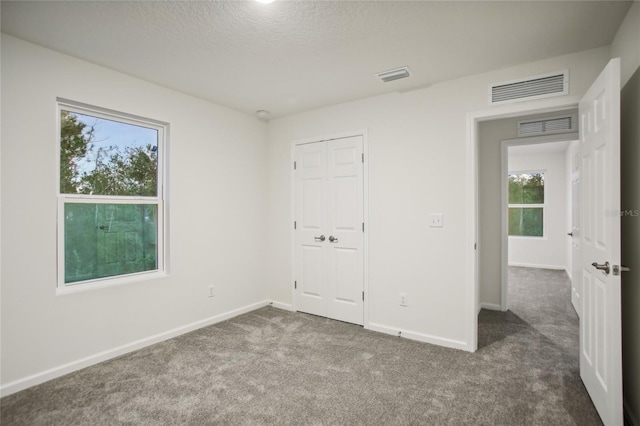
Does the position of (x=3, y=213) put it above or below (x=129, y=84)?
below

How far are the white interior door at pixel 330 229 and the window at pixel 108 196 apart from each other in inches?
63.2

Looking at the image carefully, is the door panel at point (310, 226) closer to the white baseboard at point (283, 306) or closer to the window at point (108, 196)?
the white baseboard at point (283, 306)

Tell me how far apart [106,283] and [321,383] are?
2.04 m

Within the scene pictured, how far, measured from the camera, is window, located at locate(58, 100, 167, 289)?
272cm

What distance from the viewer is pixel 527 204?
7582 mm

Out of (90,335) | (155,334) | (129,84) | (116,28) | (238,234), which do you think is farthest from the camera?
(238,234)

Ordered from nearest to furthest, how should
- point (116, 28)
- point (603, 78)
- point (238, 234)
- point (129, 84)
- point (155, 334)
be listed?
point (603, 78) < point (116, 28) < point (129, 84) < point (155, 334) < point (238, 234)

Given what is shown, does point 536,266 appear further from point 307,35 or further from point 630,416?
point 307,35

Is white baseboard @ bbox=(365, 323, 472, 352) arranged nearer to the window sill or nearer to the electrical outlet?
the electrical outlet

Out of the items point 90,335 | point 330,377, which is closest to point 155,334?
point 90,335

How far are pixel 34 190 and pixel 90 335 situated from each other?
1.24 m

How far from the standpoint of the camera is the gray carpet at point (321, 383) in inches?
81.6

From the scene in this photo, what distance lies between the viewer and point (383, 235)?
3.50 m

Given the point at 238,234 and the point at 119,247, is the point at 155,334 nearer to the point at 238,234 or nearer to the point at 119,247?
the point at 119,247
